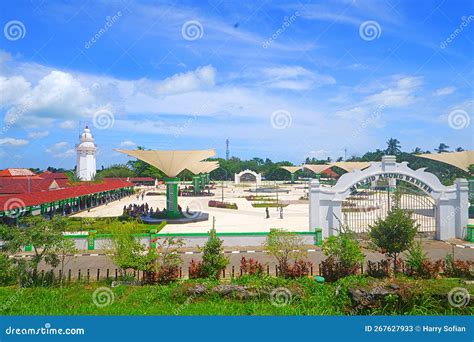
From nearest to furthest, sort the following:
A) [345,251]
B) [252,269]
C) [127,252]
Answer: [127,252] → [345,251] → [252,269]

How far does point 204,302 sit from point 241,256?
6.82 meters

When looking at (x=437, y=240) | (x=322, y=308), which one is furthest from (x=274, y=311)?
(x=437, y=240)

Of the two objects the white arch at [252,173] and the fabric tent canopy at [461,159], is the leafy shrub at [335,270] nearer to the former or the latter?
the fabric tent canopy at [461,159]

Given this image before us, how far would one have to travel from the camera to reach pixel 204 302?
877 cm

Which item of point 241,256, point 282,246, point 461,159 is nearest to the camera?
point 282,246

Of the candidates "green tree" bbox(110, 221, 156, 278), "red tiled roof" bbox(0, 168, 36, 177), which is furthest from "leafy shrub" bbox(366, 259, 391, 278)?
"red tiled roof" bbox(0, 168, 36, 177)

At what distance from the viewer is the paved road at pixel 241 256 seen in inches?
534

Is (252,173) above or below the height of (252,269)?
above

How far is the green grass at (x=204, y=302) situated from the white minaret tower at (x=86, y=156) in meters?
57.2

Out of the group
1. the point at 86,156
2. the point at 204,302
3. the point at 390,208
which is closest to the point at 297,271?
the point at 204,302

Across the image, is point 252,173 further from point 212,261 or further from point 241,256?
point 212,261

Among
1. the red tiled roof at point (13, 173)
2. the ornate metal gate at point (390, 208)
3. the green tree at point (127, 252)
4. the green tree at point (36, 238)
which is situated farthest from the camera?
the red tiled roof at point (13, 173)

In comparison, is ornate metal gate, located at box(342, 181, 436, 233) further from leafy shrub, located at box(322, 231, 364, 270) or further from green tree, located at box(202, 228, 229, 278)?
green tree, located at box(202, 228, 229, 278)

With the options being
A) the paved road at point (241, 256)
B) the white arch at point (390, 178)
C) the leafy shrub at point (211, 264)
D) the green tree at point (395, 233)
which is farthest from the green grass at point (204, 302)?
the white arch at point (390, 178)
